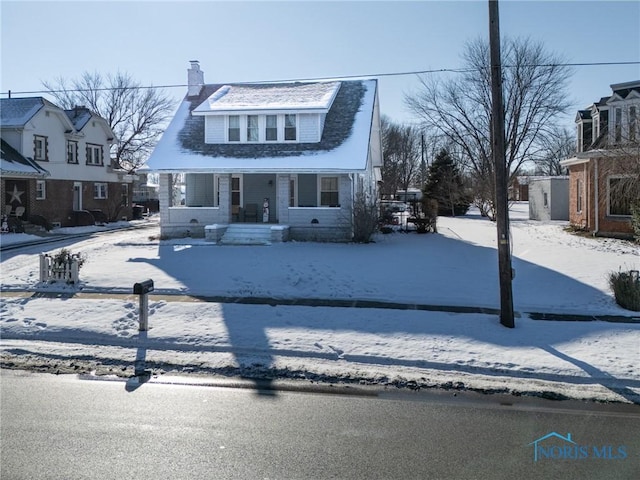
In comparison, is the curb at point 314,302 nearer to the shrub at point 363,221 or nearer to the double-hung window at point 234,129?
the shrub at point 363,221

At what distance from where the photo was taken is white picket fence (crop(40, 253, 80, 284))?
1252 cm

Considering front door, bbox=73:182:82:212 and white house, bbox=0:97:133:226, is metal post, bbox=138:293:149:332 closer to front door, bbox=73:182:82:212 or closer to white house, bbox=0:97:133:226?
white house, bbox=0:97:133:226

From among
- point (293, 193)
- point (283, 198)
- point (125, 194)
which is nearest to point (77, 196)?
point (125, 194)

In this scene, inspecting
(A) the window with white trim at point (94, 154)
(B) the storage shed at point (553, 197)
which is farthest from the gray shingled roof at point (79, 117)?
(B) the storage shed at point (553, 197)

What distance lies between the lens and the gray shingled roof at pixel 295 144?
78.3ft

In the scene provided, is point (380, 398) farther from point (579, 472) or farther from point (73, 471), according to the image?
point (73, 471)

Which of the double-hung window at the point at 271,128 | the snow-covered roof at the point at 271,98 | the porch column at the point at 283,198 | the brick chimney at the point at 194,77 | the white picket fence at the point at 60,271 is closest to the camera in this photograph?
the white picket fence at the point at 60,271

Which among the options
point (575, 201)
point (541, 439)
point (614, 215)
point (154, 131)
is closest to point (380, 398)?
point (541, 439)

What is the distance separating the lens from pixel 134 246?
68.8 ft

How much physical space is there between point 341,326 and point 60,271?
294 inches

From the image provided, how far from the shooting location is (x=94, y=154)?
37719 mm

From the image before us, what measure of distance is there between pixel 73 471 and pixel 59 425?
108 cm

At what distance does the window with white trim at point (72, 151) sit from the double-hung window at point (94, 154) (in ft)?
4.89

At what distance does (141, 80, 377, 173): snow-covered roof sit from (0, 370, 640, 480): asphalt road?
16.5 meters
